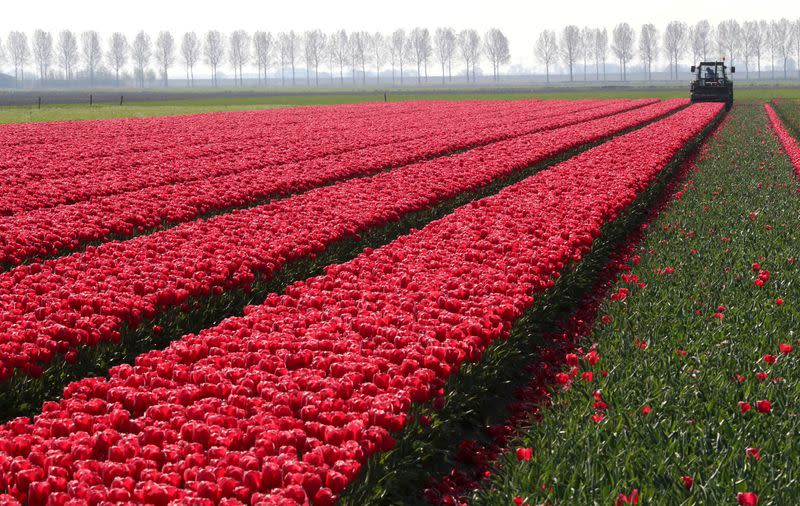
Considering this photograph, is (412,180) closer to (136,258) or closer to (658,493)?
(136,258)

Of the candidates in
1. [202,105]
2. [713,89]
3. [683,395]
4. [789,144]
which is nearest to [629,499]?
[683,395]

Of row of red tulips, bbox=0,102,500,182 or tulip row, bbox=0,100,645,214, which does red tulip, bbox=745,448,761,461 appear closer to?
tulip row, bbox=0,100,645,214

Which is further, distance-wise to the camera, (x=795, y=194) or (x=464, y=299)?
(x=795, y=194)

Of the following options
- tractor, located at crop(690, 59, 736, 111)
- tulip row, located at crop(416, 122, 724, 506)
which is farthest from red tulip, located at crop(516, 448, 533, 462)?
tractor, located at crop(690, 59, 736, 111)

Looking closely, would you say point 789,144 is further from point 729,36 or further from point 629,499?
point 729,36

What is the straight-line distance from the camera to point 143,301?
7.36 m

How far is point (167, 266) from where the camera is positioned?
8555 mm

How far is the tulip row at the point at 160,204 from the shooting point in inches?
402

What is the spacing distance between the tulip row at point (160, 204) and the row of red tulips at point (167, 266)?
1050 millimetres

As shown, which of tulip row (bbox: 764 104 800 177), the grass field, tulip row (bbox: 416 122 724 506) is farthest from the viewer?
the grass field

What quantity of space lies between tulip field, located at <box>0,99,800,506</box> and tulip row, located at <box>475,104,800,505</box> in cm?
2

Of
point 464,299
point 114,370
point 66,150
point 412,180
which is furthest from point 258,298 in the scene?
point 66,150

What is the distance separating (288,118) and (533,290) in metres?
33.3

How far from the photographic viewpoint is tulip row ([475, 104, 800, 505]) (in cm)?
447
